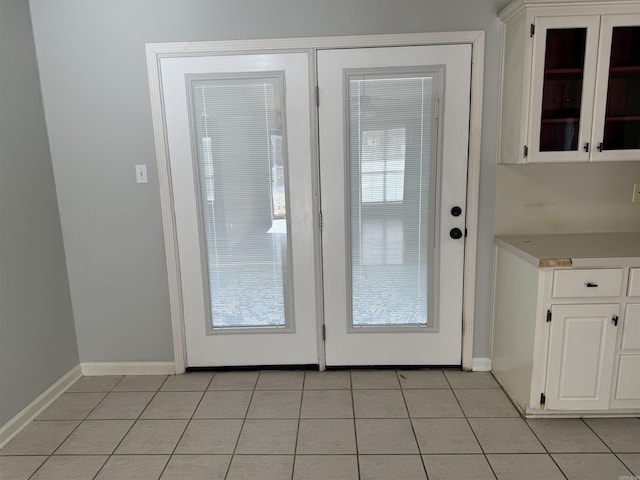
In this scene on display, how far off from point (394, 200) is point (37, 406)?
2.32 m

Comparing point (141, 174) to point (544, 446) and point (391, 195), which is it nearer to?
point (391, 195)

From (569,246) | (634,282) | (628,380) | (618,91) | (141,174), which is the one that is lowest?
(628,380)

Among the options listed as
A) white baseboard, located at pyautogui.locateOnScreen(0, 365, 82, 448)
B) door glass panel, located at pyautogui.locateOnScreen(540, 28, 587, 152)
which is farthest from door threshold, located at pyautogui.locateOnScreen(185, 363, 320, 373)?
door glass panel, located at pyautogui.locateOnScreen(540, 28, 587, 152)

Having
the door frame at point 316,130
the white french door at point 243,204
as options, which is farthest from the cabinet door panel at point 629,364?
the white french door at point 243,204

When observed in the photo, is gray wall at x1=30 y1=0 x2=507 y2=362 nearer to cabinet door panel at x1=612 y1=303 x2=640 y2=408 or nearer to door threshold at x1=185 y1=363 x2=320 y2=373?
door threshold at x1=185 y1=363 x2=320 y2=373

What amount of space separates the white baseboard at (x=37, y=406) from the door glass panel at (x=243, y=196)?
92 cm

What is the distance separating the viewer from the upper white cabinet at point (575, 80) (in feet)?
6.42

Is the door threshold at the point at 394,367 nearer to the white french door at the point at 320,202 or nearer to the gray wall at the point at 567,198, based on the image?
the white french door at the point at 320,202

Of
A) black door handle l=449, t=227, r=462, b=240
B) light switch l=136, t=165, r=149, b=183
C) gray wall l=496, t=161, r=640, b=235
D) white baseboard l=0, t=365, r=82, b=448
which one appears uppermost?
light switch l=136, t=165, r=149, b=183

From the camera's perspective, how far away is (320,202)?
2.45 meters

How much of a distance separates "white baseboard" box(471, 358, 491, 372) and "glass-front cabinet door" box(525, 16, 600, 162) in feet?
A: 4.15

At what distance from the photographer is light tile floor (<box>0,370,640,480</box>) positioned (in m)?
1.80

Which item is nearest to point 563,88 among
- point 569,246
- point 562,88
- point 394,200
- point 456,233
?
point 562,88

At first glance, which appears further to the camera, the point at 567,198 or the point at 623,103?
the point at 567,198
